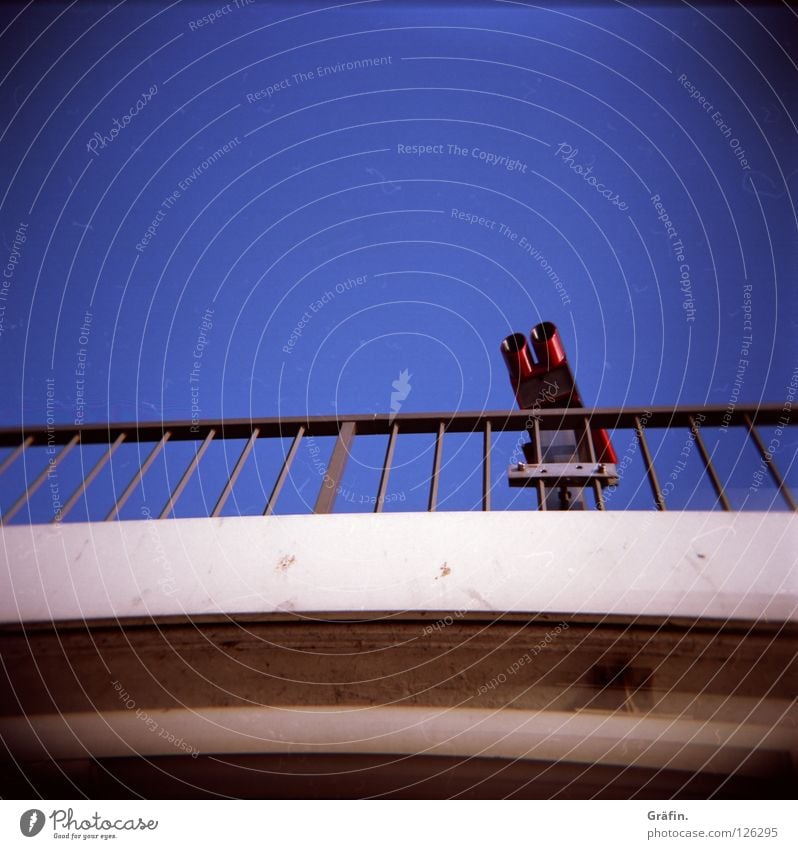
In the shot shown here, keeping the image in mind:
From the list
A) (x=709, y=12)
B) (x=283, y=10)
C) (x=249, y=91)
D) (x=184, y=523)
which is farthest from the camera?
(x=249, y=91)

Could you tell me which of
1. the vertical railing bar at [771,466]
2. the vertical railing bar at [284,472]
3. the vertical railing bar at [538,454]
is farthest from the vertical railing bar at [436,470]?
the vertical railing bar at [771,466]

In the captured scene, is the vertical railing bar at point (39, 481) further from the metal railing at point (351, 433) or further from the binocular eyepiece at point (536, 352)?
the binocular eyepiece at point (536, 352)

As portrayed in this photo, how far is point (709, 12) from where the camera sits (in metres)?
0.88

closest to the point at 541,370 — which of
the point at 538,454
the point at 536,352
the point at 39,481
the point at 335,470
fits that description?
the point at 536,352

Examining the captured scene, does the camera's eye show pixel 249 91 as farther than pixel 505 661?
Yes

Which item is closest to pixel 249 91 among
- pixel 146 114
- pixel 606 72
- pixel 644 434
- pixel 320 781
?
pixel 146 114

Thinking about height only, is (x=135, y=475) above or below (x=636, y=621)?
above

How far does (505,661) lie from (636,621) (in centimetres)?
28

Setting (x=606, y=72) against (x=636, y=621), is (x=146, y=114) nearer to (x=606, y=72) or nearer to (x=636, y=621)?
(x=606, y=72)

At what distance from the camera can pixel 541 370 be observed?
2.61 metres

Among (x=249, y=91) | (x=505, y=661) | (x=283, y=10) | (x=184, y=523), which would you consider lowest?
(x=505, y=661)

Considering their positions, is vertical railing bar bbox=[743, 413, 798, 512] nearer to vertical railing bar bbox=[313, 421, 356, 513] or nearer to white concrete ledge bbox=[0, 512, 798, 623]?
white concrete ledge bbox=[0, 512, 798, 623]

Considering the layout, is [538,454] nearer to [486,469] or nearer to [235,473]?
[486,469]
